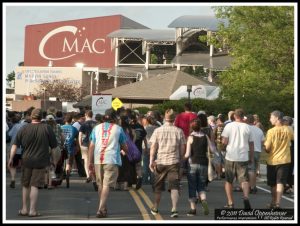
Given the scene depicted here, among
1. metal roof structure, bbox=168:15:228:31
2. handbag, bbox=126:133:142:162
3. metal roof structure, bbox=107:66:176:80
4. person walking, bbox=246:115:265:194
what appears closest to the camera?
person walking, bbox=246:115:265:194

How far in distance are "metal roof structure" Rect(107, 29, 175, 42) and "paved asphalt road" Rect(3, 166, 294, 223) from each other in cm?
7328

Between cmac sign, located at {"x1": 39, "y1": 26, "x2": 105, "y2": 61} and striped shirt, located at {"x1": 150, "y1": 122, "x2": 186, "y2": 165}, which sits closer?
striped shirt, located at {"x1": 150, "y1": 122, "x2": 186, "y2": 165}

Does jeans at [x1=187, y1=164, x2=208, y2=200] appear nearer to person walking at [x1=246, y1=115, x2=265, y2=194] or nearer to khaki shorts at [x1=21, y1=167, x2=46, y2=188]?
khaki shorts at [x1=21, y1=167, x2=46, y2=188]

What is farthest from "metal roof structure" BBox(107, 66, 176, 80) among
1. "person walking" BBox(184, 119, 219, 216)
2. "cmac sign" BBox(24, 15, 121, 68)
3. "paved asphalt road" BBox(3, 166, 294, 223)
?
"person walking" BBox(184, 119, 219, 216)

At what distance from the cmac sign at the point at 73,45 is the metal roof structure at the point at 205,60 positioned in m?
25.3

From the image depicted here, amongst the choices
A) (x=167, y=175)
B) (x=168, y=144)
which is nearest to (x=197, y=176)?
(x=167, y=175)

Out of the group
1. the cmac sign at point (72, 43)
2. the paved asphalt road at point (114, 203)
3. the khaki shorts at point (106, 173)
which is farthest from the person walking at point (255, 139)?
the cmac sign at point (72, 43)

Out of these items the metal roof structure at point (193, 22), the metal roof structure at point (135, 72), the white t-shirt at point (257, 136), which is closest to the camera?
the white t-shirt at point (257, 136)

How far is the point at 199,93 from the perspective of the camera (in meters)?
45.6

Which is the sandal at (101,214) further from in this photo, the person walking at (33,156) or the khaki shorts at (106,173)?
the person walking at (33,156)

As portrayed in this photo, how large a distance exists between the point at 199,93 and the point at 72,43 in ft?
237

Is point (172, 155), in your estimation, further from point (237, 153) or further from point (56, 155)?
point (56, 155)

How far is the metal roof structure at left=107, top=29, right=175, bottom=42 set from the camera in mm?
93213

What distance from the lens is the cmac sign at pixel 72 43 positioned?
114 meters
